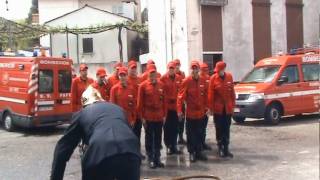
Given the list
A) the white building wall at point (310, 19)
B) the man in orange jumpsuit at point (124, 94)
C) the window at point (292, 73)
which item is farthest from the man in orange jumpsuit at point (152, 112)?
the white building wall at point (310, 19)

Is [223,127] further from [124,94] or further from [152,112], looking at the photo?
[124,94]

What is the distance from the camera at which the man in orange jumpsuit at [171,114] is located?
1094cm

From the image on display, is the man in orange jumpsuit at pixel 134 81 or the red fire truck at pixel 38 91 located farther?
the red fire truck at pixel 38 91

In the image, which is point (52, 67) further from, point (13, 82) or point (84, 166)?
point (84, 166)

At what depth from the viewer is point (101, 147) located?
4023 mm

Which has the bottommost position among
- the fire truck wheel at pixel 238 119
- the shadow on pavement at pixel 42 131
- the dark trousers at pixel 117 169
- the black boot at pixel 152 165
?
the black boot at pixel 152 165

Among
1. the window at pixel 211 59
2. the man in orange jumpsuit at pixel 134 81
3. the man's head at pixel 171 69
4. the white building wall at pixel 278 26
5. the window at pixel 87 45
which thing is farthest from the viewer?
the window at pixel 87 45

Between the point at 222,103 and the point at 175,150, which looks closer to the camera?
the point at 222,103

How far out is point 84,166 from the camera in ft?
13.6

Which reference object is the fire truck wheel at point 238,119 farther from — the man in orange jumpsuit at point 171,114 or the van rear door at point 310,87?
the man in orange jumpsuit at point 171,114

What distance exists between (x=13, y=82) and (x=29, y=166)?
6.33 meters

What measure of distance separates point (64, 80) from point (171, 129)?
19.7 feet

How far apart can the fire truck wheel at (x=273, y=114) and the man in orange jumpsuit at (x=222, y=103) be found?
512 cm

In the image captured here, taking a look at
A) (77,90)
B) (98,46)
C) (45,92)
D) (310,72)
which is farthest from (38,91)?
(98,46)
